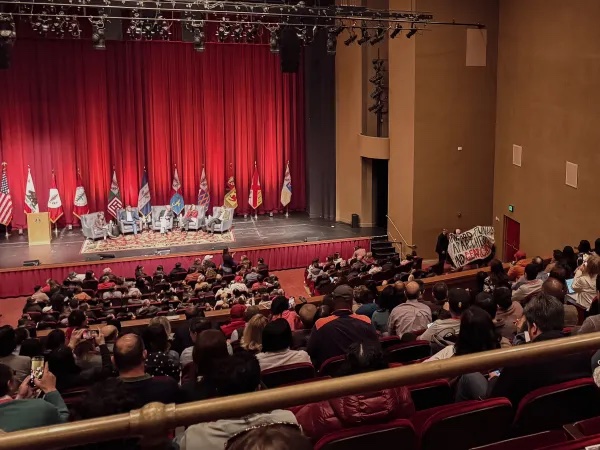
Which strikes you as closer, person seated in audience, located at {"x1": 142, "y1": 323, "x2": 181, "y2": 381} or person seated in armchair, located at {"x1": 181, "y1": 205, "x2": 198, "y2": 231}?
person seated in audience, located at {"x1": 142, "y1": 323, "x2": 181, "y2": 381}

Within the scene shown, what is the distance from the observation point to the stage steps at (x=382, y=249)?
16.7 meters

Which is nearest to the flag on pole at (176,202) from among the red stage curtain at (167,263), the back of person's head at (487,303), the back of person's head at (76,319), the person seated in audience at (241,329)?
the red stage curtain at (167,263)

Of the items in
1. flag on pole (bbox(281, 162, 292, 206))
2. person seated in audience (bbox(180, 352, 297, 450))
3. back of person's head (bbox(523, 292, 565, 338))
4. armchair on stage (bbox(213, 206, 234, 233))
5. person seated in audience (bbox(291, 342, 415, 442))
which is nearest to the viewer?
person seated in audience (bbox(180, 352, 297, 450))

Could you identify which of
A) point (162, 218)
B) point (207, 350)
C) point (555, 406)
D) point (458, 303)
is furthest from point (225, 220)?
point (555, 406)

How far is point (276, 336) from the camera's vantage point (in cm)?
464

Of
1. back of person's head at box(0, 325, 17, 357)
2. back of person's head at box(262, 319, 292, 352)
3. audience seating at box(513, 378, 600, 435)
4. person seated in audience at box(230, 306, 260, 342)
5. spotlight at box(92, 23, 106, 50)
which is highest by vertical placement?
spotlight at box(92, 23, 106, 50)

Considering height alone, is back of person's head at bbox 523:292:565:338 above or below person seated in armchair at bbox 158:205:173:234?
above

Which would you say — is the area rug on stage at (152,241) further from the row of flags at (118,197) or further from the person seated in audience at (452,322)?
the person seated in audience at (452,322)

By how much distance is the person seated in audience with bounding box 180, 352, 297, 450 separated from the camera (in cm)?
253

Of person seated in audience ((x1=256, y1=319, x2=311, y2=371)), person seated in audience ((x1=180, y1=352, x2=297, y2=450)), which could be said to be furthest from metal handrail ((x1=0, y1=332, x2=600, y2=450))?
person seated in audience ((x1=256, y1=319, x2=311, y2=371))

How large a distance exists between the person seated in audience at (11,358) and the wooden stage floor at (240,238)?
10121 mm

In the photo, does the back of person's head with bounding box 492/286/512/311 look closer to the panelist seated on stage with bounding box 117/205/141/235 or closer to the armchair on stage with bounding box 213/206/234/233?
the armchair on stage with bounding box 213/206/234/233

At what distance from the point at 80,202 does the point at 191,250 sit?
4.36 m

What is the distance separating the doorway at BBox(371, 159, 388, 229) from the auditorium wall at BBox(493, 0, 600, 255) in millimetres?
3241
